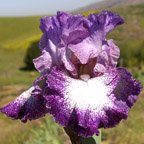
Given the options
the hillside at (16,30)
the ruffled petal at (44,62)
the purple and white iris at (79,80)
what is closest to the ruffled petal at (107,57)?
the purple and white iris at (79,80)

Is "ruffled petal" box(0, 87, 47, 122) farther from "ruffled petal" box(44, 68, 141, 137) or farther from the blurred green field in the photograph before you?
the blurred green field

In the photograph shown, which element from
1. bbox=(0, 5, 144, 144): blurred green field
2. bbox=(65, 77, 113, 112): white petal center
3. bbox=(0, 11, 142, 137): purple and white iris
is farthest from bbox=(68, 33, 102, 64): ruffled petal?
bbox=(0, 5, 144, 144): blurred green field

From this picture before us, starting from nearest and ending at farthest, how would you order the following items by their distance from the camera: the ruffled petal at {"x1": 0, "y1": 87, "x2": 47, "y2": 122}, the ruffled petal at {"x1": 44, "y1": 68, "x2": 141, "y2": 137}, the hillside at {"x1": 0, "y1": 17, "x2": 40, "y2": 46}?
the ruffled petal at {"x1": 44, "y1": 68, "x2": 141, "y2": 137}, the ruffled petal at {"x1": 0, "y1": 87, "x2": 47, "y2": 122}, the hillside at {"x1": 0, "y1": 17, "x2": 40, "y2": 46}

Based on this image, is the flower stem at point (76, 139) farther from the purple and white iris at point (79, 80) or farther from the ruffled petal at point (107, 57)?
the ruffled petal at point (107, 57)

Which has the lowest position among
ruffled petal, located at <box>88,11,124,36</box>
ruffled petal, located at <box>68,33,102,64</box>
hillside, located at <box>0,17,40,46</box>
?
hillside, located at <box>0,17,40,46</box>

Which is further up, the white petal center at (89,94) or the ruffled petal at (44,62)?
the ruffled petal at (44,62)

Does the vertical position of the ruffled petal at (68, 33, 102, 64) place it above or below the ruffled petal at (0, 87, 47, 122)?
above

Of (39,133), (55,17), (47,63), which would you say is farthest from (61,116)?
(39,133)

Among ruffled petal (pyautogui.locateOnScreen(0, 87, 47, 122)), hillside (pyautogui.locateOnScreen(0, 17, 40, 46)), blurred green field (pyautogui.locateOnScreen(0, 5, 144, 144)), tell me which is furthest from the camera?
hillside (pyautogui.locateOnScreen(0, 17, 40, 46))
